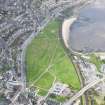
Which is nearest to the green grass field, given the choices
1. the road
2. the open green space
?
the road

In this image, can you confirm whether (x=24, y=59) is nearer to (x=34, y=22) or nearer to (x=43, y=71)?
(x=43, y=71)

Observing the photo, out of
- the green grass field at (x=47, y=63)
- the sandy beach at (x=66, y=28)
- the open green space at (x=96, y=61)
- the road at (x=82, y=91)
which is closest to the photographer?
the road at (x=82, y=91)

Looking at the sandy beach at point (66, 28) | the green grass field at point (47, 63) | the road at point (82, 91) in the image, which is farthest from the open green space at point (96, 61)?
the sandy beach at point (66, 28)

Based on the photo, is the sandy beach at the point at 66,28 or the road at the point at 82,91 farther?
the sandy beach at the point at 66,28

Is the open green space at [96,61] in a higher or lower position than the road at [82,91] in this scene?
higher

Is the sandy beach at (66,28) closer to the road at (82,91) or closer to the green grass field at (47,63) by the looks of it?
the green grass field at (47,63)

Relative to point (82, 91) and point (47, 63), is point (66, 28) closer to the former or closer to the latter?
point (47, 63)

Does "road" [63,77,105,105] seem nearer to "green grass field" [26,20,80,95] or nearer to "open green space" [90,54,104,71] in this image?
"green grass field" [26,20,80,95]

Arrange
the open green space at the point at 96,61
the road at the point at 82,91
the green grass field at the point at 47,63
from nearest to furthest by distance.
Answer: the road at the point at 82,91 → the green grass field at the point at 47,63 → the open green space at the point at 96,61

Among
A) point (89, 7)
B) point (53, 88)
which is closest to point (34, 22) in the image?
point (89, 7)
